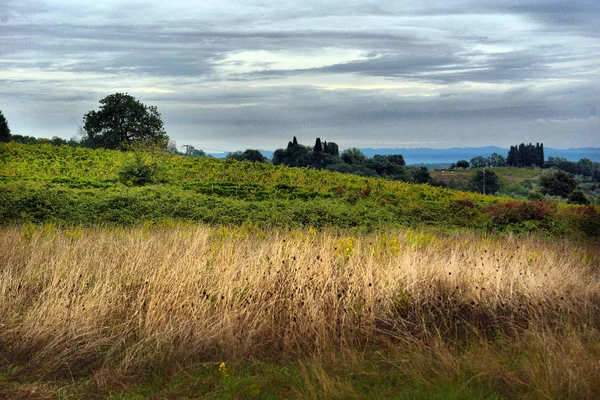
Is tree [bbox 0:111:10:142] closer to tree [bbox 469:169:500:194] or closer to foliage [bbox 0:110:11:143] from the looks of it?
foliage [bbox 0:110:11:143]

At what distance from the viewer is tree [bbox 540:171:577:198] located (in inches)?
1373

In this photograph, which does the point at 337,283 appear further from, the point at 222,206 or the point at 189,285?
the point at 222,206

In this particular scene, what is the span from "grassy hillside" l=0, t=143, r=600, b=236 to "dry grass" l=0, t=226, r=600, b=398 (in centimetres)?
695

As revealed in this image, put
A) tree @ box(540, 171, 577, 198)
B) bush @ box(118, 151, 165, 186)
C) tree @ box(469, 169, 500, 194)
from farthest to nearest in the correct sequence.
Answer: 1. tree @ box(469, 169, 500, 194)
2. tree @ box(540, 171, 577, 198)
3. bush @ box(118, 151, 165, 186)

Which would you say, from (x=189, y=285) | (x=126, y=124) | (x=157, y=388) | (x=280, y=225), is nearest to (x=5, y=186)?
(x=280, y=225)

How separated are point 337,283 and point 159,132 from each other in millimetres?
45109

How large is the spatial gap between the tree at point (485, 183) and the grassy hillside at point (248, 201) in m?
16.1

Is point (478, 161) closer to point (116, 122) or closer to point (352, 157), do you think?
point (352, 157)

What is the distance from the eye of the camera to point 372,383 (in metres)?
5.32

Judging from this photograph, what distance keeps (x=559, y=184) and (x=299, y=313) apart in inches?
1292

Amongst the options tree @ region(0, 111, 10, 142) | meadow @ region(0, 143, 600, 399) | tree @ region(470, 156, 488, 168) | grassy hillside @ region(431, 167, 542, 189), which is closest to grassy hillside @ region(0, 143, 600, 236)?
meadow @ region(0, 143, 600, 399)

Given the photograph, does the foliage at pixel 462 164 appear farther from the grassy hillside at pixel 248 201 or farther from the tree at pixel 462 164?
the grassy hillside at pixel 248 201

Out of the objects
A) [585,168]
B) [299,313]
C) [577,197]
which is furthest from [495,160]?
[299,313]

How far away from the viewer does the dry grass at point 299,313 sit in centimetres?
560
